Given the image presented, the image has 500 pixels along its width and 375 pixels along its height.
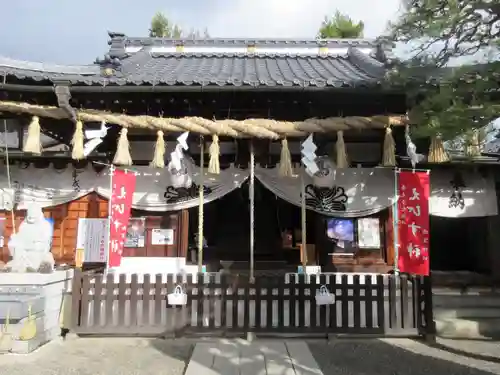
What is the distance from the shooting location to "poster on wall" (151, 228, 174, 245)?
9180 mm

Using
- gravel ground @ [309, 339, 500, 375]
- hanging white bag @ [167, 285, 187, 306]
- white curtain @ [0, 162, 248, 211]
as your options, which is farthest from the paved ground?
white curtain @ [0, 162, 248, 211]

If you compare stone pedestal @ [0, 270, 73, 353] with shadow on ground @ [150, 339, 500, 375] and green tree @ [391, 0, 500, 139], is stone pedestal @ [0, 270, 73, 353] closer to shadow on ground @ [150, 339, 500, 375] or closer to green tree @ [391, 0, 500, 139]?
shadow on ground @ [150, 339, 500, 375]

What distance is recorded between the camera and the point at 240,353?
631 centimetres

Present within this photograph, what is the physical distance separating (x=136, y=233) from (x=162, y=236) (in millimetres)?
551

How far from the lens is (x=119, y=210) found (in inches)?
317

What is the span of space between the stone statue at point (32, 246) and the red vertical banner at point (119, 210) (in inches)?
43.3

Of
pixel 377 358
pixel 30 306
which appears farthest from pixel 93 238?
pixel 377 358

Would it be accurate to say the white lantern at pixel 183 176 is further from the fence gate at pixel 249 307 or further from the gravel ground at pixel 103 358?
the gravel ground at pixel 103 358

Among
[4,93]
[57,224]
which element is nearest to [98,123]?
[4,93]

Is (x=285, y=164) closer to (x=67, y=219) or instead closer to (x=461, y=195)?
(x=461, y=195)

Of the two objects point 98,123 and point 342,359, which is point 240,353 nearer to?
point 342,359

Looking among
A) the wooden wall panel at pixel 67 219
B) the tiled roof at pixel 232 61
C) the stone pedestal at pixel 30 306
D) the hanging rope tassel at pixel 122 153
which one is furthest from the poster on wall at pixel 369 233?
the stone pedestal at pixel 30 306

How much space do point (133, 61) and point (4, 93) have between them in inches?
154

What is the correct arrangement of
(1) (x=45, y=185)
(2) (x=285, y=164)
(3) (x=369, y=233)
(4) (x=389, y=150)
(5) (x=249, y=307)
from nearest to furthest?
(5) (x=249, y=307), (4) (x=389, y=150), (2) (x=285, y=164), (1) (x=45, y=185), (3) (x=369, y=233)
